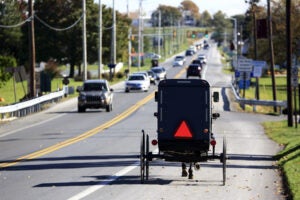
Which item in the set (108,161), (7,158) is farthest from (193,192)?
(7,158)

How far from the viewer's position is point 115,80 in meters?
92.8

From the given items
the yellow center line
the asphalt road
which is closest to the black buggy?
the asphalt road

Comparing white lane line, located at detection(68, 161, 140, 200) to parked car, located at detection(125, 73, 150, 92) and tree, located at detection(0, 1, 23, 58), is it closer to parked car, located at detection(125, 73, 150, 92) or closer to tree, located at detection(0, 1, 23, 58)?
parked car, located at detection(125, 73, 150, 92)

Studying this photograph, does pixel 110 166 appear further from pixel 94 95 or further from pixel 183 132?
pixel 94 95

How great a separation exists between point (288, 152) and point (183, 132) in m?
7.29

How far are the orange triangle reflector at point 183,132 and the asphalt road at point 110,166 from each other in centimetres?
98

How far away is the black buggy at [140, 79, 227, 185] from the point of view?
1762 cm

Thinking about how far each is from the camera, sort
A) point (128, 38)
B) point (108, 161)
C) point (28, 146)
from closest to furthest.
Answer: point (108, 161) → point (28, 146) → point (128, 38)

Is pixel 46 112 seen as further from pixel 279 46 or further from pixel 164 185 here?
pixel 279 46

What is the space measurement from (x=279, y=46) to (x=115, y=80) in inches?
787

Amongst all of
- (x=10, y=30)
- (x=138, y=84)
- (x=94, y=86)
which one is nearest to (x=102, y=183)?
(x=94, y=86)

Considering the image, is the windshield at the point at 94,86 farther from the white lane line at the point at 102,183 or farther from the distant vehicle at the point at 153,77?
the distant vehicle at the point at 153,77

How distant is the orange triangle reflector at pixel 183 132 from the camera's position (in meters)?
17.6

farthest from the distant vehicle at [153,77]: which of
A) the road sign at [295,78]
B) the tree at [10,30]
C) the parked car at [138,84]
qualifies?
the road sign at [295,78]
